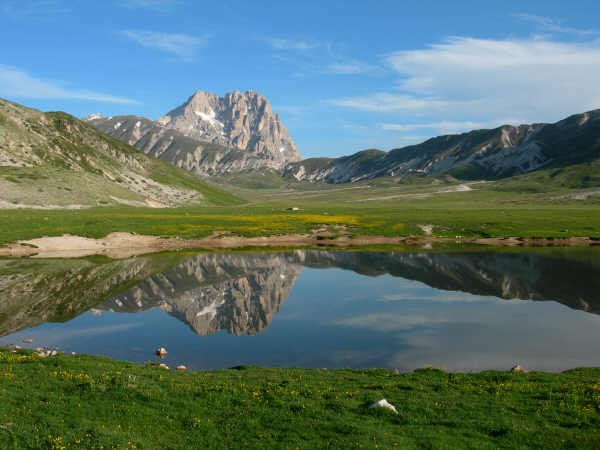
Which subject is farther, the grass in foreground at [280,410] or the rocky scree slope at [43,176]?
the rocky scree slope at [43,176]

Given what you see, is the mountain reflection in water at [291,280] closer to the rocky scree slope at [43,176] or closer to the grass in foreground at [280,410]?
the grass in foreground at [280,410]

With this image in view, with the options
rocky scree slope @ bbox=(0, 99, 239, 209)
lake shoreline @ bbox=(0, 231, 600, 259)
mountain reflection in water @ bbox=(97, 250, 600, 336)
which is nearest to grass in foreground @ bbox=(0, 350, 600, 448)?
mountain reflection in water @ bbox=(97, 250, 600, 336)

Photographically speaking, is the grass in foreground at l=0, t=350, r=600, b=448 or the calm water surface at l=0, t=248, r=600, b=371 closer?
the grass in foreground at l=0, t=350, r=600, b=448

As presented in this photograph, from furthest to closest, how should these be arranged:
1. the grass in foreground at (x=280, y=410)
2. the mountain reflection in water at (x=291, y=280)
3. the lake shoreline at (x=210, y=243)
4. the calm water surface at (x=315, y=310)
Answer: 1. the lake shoreline at (x=210, y=243)
2. the mountain reflection in water at (x=291, y=280)
3. the calm water surface at (x=315, y=310)
4. the grass in foreground at (x=280, y=410)

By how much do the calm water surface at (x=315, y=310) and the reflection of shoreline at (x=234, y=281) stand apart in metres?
0.23

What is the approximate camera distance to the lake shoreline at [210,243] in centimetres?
7512

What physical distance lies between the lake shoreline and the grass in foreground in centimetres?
5886

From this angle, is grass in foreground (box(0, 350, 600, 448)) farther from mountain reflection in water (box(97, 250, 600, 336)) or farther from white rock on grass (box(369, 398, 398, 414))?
mountain reflection in water (box(97, 250, 600, 336))

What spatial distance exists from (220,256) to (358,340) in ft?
158

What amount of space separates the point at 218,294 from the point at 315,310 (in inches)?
548

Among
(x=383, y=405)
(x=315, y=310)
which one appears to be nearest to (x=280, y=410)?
(x=383, y=405)

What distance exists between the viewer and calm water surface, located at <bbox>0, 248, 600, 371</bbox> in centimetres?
3161

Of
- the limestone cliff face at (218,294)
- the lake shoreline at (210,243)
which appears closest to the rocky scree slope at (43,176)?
the lake shoreline at (210,243)

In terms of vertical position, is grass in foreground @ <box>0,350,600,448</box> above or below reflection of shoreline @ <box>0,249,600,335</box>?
above
